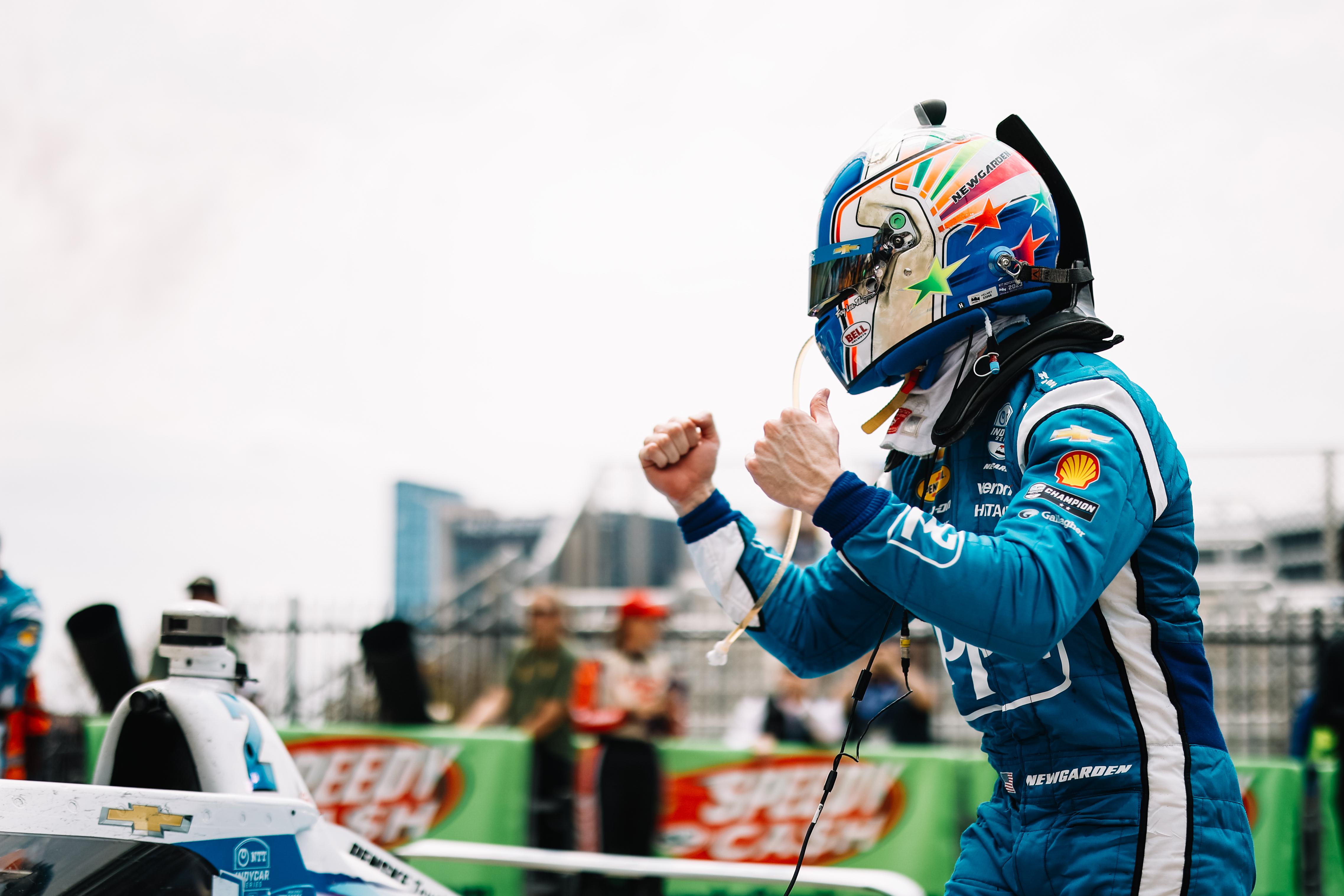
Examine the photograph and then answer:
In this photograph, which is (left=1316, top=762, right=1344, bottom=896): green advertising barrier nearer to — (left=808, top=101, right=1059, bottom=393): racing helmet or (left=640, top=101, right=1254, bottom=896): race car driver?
(left=640, top=101, right=1254, bottom=896): race car driver

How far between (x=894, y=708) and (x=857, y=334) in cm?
509

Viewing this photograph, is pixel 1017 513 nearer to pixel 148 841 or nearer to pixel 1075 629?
pixel 1075 629

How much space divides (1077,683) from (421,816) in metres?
5.53

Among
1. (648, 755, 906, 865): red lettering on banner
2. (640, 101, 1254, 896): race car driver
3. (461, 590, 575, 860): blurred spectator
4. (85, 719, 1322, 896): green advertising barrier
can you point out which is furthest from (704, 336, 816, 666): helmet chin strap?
(461, 590, 575, 860): blurred spectator

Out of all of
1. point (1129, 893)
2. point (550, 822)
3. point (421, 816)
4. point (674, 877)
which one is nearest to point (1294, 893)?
point (674, 877)

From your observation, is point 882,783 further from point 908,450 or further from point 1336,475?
point 1336,475

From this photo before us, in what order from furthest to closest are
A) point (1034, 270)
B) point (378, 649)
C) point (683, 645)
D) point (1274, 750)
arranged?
point (683, 645), point (1274, 750), point (378, 649), point (1034, 270)

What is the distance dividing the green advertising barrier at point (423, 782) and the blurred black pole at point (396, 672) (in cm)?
23

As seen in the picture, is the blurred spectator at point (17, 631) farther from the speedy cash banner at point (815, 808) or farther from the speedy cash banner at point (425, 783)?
the speedy cash banner at point (815, 808)

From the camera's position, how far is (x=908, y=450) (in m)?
2.37

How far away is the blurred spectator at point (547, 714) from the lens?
268 inches

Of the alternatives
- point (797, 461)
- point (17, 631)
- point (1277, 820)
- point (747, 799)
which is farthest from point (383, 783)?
point (797, 461)

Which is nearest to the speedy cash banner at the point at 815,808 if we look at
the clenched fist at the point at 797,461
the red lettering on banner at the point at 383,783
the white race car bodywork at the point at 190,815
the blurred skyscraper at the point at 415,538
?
the red lettering on banner at the point at 383,783

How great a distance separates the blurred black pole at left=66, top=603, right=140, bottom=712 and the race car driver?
4878 mm
